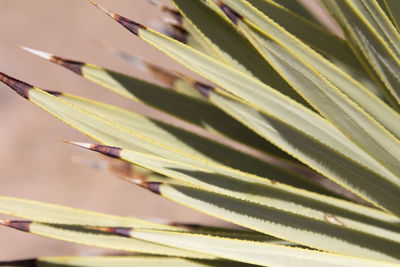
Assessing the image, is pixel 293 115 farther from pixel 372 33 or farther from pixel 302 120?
pixel 372 33

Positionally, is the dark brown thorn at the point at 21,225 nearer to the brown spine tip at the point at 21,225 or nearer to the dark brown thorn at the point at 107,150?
the brown spine tip at the point at 21,225

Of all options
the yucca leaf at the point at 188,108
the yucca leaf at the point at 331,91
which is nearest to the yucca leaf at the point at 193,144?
the yucca leaf at the point at 188,108

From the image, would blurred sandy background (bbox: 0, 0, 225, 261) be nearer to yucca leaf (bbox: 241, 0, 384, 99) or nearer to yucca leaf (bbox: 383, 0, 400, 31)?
yucca leaf (bbox: 241, 0, 384, 99)

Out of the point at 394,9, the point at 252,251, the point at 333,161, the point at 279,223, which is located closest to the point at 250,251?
the point at 252,251

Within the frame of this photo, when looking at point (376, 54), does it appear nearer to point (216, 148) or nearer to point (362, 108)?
point (362, 108)

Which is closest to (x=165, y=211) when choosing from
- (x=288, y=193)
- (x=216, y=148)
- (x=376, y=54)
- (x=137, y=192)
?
(x=137, y=192)

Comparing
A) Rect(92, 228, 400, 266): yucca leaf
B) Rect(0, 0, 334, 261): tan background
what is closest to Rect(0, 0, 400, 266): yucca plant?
Rect(92, 228, 400, 266): yucca leaf
